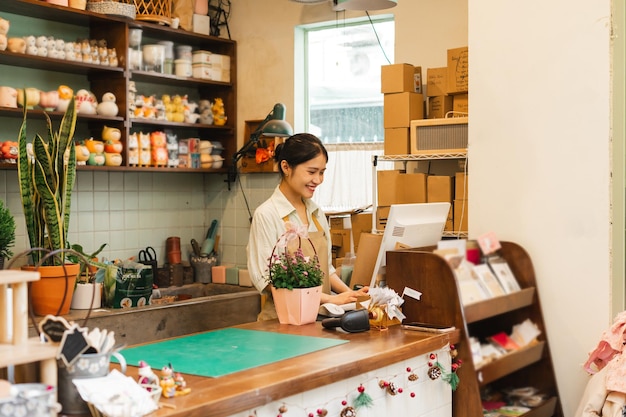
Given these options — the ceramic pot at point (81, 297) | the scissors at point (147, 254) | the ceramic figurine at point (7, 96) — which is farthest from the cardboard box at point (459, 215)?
the ceramic figurine at point (7, 96)

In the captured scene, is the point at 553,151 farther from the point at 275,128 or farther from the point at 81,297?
the point at 81,297

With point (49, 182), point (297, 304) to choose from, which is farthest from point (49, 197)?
point (297, 304)

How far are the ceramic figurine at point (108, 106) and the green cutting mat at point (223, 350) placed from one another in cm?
272

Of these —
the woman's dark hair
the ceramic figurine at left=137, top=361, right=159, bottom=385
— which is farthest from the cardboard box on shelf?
the ceramic figurine at left=137, top=361, right=159, bottom=385

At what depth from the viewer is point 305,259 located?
9.96 feet

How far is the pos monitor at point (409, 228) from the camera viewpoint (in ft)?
10.3

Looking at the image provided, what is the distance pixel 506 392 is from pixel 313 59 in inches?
136

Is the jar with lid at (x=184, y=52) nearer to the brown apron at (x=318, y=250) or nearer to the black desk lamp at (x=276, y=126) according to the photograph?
the black desk lamp at (x=276, y=126)

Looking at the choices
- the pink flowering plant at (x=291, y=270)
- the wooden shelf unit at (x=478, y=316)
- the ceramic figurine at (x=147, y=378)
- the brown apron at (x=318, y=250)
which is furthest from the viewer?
the brown apron at (x=318, y=250)

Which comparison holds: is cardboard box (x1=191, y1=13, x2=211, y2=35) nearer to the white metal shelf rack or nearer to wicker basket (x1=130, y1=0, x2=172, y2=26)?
wicker basket (x1=130, y1=0, x2=172, y2=26)

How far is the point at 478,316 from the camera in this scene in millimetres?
2895

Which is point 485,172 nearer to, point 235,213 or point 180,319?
point 180,319

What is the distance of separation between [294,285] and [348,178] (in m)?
2.68

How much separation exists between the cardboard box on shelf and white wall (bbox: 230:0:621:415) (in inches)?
56.6
